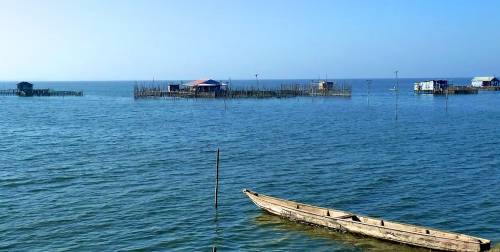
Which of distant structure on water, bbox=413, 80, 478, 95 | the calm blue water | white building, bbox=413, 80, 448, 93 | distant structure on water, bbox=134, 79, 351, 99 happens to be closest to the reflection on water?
the calm blue water

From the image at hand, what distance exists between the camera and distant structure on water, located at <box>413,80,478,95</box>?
118 meters

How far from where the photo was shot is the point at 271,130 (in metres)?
53.4

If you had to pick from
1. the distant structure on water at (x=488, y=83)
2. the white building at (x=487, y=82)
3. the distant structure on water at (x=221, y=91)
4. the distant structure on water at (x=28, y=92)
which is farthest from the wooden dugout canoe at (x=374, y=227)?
the white building at (x=487, y=82)

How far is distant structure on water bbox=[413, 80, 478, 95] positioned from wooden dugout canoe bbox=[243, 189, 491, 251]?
100931 mm

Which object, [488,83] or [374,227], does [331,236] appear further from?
[488,83]

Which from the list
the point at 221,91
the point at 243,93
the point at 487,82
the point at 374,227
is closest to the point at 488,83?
the point at 487,82

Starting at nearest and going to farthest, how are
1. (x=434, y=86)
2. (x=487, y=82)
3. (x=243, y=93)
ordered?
(x=243, y=93), (x=434, y=86), (x=487, y=82)

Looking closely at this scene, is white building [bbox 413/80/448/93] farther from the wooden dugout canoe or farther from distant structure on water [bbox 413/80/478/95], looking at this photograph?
the wooden dugout canoe

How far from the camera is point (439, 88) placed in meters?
118

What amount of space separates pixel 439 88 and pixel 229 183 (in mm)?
99987

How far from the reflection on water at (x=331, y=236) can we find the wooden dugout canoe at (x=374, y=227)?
18cm

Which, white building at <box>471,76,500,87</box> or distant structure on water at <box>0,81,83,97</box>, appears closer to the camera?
distant structure on water at <box>0,81,83,97</box>

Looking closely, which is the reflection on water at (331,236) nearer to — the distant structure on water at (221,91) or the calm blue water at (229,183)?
the calm blue water at (229,183)

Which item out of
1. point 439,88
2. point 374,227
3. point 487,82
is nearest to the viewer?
point 374,227
